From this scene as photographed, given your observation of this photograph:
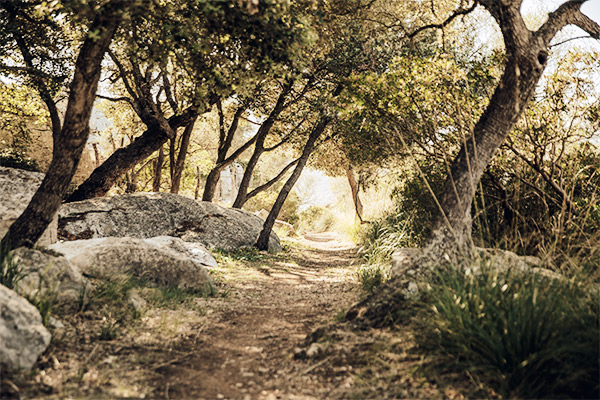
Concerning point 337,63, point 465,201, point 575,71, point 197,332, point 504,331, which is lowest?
point 197,332

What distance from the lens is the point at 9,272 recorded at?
11.5 feet

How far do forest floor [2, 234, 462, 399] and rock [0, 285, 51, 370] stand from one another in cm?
11

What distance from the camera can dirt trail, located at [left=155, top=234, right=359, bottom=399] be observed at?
299 cm

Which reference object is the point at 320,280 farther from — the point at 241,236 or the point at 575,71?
the point at 575,71

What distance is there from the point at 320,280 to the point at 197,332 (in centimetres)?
425

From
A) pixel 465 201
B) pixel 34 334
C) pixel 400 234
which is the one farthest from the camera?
pixel 400 234

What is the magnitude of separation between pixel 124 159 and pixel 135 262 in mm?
5126

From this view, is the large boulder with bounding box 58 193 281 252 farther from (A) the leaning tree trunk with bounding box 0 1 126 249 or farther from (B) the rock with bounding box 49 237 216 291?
(A) the leaning tree trunk with bounding box 0 1 126 249

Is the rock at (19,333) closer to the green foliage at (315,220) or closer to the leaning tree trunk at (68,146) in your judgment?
the leaning tree trunk at (68,146)

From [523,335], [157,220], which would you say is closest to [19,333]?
[523,335]

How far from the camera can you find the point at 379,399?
2762 mm

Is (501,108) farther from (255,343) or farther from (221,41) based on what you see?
(255,343)

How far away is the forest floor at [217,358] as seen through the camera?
2.84 metres

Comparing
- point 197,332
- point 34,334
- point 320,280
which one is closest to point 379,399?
point 197,332
